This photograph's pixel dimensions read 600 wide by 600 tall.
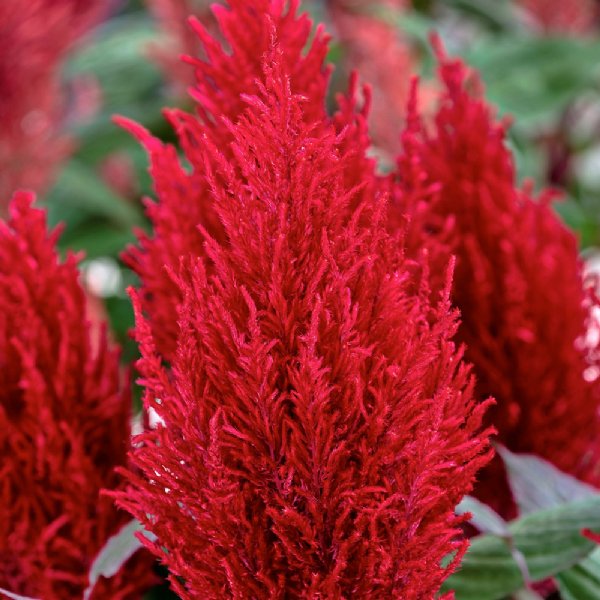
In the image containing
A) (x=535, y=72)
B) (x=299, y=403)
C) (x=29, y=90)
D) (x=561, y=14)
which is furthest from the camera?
(x=561, y=14)

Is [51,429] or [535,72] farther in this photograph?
[535,72]

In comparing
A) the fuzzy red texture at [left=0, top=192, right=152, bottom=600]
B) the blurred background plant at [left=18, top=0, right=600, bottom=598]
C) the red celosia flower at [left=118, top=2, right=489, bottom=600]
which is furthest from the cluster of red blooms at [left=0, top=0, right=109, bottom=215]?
the red celosia flower at [left=118, top=2, right=489, bottom=600]

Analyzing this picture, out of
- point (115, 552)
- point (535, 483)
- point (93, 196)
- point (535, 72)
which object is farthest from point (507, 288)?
point (93, 196)

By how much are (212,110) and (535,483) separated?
0.24 m

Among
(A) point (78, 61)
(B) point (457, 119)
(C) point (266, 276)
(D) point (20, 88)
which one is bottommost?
(C) point (266, 276)

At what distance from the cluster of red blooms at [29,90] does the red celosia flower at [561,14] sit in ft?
1.97

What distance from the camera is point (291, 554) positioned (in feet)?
1.09

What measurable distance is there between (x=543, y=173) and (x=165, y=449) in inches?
41.4

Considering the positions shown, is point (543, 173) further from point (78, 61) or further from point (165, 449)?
point (165, 449)

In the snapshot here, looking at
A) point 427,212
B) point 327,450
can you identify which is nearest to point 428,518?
point 327,450

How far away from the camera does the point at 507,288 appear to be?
45 centimetres

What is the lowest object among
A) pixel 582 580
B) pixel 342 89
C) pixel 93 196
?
pixel 582 580

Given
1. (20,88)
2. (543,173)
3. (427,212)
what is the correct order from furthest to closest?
(543,173) → (20,88) → (427,212)

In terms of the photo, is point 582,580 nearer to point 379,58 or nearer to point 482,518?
point 482,518
